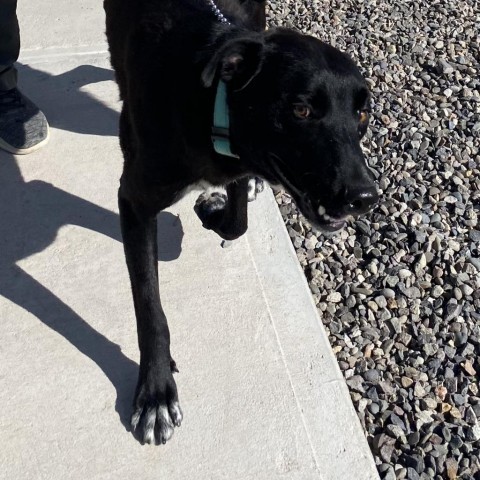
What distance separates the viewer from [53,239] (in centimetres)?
347

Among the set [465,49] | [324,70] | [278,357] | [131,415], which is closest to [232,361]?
[278,357]

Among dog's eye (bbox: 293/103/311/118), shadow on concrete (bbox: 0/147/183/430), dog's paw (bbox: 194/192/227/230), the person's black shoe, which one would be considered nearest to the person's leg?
the person's black shoe

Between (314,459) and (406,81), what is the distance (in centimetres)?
271

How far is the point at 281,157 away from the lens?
2414 mm

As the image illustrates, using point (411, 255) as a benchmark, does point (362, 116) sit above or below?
above

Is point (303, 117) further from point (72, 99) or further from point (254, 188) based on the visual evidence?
point (72, 99)

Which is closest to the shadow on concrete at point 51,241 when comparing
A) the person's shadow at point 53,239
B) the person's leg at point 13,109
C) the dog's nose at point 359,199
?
the person's shadow at point 53,239

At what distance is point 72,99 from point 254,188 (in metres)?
1.23

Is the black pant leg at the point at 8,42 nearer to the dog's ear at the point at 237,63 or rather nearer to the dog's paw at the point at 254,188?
the dog's paw at the point at 254,188

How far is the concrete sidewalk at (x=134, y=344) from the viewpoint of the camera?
2.72m

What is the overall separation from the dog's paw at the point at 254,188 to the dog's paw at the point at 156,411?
117 centimetres

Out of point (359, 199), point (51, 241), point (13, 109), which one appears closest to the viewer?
point (359, 199)

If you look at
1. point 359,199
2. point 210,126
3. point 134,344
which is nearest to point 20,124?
point 134,344

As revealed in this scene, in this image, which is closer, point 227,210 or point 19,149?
point 227,210
